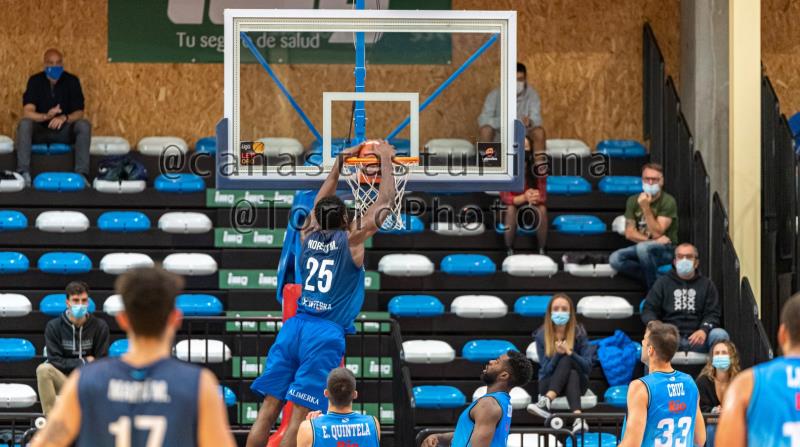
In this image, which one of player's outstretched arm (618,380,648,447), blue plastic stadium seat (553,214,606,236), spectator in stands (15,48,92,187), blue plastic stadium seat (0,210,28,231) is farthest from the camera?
spectator in stands (15,48,92,187)

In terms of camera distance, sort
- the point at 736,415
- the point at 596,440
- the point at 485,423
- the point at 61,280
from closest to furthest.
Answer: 1. the point at 736,415
2. the point at 485,423
3. the point at 596,440
4. the point at 61,280

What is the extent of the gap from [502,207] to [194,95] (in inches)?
158

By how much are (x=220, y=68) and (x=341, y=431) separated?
8.83 meters

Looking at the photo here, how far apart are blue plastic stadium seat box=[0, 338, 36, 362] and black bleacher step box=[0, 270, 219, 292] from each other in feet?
3.33

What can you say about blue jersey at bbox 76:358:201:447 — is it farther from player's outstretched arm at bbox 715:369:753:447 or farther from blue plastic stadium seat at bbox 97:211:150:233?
blue plastic stadium seat at bbox 97:211:150:233

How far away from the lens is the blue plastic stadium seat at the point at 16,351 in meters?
12.2

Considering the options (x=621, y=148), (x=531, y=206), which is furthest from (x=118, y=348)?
(x=621, y=148)

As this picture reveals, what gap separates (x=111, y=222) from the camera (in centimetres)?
1370

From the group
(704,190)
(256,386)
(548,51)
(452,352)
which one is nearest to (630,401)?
(256,386)

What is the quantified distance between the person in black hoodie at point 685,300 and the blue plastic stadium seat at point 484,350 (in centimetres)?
132

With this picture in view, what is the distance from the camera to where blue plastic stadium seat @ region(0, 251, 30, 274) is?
13094 mm

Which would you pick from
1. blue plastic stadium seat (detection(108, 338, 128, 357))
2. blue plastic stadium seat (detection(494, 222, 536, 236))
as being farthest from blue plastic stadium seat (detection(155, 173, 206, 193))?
blue plastic stadium seat (detection(494, 222, 536, 236))

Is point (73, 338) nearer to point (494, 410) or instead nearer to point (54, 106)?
point (54, 106)

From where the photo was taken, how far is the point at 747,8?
13266mm
